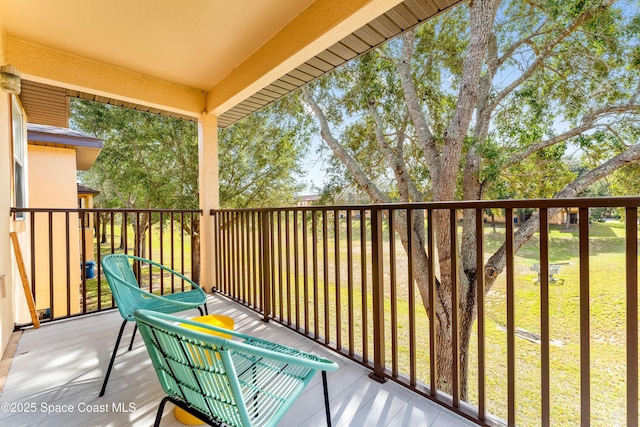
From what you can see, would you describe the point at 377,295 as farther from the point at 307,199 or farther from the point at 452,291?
the point at 307,199

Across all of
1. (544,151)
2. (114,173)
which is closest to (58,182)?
(114,173)

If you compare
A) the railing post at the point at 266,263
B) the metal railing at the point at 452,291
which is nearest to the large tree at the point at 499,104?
the metal railing at the point at 452,291

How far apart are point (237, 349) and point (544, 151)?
7.91 metres

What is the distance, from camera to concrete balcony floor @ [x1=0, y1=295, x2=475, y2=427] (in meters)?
1.52

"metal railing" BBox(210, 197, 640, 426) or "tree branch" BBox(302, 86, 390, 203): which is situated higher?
"tree branch" BBox(302, 86, 390, 203)

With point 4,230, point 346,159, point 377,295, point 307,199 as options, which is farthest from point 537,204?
point 307,199

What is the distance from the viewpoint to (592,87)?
21.0ft

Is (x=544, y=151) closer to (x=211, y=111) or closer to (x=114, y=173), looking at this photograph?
(x=211, y=111)

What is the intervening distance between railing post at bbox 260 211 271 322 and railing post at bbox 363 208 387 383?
1.19 m

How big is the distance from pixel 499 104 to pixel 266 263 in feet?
23.3

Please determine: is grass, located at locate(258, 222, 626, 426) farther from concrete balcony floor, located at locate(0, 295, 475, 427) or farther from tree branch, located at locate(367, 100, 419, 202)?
concrete balcony floor, located at locate(0, 295, 475, 427)

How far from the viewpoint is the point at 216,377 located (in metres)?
0.94

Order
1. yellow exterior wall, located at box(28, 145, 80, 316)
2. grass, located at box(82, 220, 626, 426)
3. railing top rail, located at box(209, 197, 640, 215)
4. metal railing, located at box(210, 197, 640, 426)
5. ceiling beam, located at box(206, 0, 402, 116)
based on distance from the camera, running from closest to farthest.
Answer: railing top rail, located at box(209, 197, 640, 215)
metal railing, located at box(210, 197, 640, 426)
ceiling beam, located at box(206, 0, 402, 116)
yellow exterior wall, located at box(28, 145, 80, 316)
grass, located at box(82, 220, 626, 426)

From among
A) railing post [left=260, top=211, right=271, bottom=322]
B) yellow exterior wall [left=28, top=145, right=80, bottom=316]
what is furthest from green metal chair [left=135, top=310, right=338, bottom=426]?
yellow exterior wall [left=28, top=145, right=80, bottom=316]
